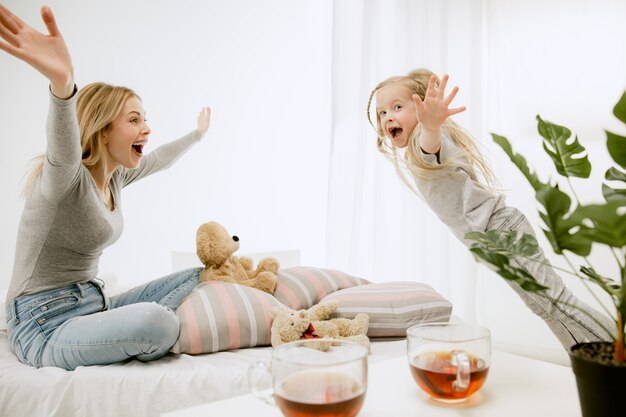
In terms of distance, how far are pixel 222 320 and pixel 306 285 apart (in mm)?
408

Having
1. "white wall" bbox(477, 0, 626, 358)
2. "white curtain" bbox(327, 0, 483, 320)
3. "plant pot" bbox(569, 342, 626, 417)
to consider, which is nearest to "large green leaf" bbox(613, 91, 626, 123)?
"plant pot" bbox(569, 342, 626, 417)

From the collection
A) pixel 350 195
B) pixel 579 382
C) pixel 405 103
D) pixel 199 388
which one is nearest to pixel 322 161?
pixel 350 195

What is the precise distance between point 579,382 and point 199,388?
85 centimetres

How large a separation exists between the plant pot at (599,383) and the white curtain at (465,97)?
6.10 feet

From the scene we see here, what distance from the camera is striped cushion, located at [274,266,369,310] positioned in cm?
169

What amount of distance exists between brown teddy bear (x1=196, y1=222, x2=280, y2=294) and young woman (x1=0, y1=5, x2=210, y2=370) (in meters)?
0.11

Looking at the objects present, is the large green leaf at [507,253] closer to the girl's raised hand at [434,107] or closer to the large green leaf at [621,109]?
the large green leaf at [621,109]

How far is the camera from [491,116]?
257 centimetres

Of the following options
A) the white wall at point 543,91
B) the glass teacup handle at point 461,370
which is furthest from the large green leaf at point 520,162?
the white wall at point 543,91

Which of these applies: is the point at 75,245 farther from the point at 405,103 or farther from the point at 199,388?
the point at 405,103

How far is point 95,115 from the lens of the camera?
62.2 inches

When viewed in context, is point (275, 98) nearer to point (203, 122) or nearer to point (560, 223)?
point (203, 122)

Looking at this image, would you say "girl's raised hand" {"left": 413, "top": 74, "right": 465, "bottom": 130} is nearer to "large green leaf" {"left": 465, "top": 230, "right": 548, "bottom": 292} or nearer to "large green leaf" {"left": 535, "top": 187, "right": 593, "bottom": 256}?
"large green leaf" {"left": 465, "top": 230, "right": 548, "bottom": 292}

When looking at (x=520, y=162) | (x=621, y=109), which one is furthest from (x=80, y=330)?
(x=621, y=109)
